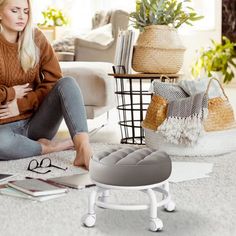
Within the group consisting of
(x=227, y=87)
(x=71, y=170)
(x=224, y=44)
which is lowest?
(x=227, y=87)

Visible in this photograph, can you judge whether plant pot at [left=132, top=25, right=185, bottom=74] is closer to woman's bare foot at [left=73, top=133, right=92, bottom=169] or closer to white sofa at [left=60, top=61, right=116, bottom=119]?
white sofa at [left=60, top=61, right=116, bottom=119]

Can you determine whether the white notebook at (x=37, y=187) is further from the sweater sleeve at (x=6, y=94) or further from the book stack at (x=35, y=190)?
the sweater sleeve at (x=6, y=94)

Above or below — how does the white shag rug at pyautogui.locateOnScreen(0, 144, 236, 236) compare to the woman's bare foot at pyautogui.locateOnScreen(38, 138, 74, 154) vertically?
above

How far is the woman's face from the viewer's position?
2662 millimetres

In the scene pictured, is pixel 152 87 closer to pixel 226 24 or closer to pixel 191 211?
pixel 191 211

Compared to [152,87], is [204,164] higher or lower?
lower

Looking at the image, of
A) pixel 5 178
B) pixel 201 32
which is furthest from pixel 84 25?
pixel 5 178

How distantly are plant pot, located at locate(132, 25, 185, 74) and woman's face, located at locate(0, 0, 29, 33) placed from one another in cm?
80

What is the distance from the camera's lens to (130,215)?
186 cm

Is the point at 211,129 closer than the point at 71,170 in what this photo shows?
No

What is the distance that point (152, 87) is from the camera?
2977mm

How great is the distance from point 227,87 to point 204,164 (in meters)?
4.87

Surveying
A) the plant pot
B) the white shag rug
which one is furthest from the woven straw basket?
the white shag rug

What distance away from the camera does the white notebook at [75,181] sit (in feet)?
7.21
